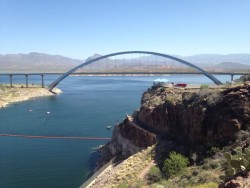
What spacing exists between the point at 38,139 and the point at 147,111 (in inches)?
670

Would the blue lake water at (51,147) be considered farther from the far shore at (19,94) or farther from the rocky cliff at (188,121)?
the far shore at (19,94)

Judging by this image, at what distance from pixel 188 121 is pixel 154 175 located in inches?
194

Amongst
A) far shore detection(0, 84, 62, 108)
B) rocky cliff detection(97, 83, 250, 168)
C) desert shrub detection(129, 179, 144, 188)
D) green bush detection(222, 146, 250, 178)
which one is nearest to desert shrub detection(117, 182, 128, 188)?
desert shrub detection(129, 179, 144, 188)

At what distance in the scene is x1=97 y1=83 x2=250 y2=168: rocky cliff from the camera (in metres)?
19.8

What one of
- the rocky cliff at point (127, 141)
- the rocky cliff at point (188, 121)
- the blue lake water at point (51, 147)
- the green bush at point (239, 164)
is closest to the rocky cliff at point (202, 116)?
the rocky cliff at point (188, 121)

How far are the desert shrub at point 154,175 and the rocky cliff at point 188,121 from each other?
2944 millimetres

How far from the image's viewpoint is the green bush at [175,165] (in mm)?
19281

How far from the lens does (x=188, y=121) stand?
923 inches

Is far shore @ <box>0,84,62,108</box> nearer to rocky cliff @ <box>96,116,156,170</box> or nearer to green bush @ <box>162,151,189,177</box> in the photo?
rocky cliff @ <box>96,116,156,170</box>

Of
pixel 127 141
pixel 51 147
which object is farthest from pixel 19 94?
pixel 127 141

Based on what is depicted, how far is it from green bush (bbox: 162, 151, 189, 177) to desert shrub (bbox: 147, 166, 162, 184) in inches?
15.7

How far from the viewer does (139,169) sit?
22359 mm

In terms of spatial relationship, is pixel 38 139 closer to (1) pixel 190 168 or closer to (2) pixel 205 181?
(1) pixel 190 168

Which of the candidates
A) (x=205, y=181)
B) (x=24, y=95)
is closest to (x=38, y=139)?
(x=205, y=181)
